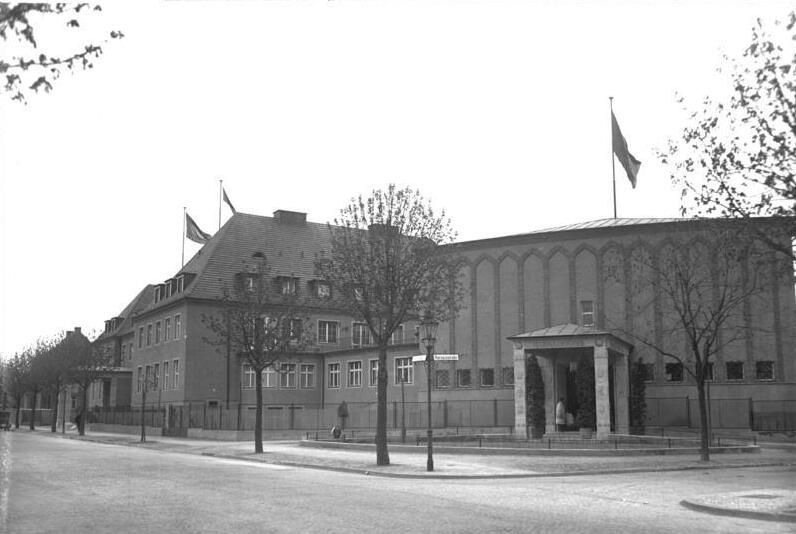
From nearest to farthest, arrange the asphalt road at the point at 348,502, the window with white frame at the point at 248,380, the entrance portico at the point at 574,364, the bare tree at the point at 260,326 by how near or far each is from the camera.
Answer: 1. the asphalt road at the point at 348,502
2. the entrance portico at the point at 574,364
3. the bare tree at the point at 260,326
4. the window with white frame at the point at 248,380

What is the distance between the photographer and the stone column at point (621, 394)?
3844 centimetres

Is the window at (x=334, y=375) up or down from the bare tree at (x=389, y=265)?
down

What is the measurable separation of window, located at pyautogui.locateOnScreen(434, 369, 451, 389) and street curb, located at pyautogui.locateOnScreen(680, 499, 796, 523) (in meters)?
33.1

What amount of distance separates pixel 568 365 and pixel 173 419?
27.8m

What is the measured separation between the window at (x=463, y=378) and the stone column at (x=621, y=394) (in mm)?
10543

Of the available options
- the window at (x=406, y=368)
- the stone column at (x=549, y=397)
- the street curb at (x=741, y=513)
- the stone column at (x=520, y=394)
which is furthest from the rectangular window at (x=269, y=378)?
the street curb at (x=741, y=513)

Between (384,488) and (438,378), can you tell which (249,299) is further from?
(384,488)

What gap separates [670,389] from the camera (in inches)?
1673

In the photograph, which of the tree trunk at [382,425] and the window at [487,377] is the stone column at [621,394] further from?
the tree trunk at [382,425]

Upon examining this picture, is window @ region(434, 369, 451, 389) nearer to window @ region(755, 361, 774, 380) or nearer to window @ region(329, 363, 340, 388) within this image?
window @ region(329, 363, 340, 388)

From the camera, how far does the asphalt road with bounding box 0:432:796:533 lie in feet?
40.6

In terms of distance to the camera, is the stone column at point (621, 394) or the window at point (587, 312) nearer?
the stone column at point (621, 394)

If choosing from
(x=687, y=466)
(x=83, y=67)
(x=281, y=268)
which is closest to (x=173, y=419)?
(x=281, y=268)

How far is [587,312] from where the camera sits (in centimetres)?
4544
